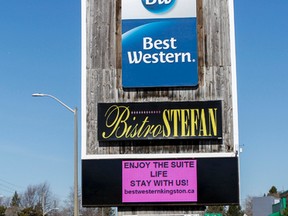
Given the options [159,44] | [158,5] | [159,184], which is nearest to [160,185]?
[159,184]

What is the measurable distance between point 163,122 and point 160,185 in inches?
82.5

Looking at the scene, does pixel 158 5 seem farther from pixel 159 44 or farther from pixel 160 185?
pixel 160 185

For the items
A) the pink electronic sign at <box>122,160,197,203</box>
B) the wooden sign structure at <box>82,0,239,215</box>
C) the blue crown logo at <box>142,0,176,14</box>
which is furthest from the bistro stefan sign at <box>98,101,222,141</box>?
the blue crown logo at <box>142,0,176,14</box>

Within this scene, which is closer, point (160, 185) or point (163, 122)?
point (160, 185)

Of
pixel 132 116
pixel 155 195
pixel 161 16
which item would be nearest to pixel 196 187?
pixel 155 195

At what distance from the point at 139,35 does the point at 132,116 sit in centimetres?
289

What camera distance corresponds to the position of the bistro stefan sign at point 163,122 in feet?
72.1

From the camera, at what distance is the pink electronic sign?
70.6 ft

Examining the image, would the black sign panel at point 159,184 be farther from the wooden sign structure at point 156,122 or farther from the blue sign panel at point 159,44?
the blue sign panel at point 159,44

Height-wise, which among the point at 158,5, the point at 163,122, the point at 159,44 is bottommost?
the point at 163,122

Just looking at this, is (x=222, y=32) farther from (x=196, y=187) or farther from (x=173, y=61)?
(x=196, y=187)

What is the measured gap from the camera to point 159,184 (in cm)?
2158

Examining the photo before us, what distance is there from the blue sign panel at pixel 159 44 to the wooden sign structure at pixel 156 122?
0.40 feet

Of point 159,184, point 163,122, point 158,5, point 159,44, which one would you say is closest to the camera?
point 159,184
